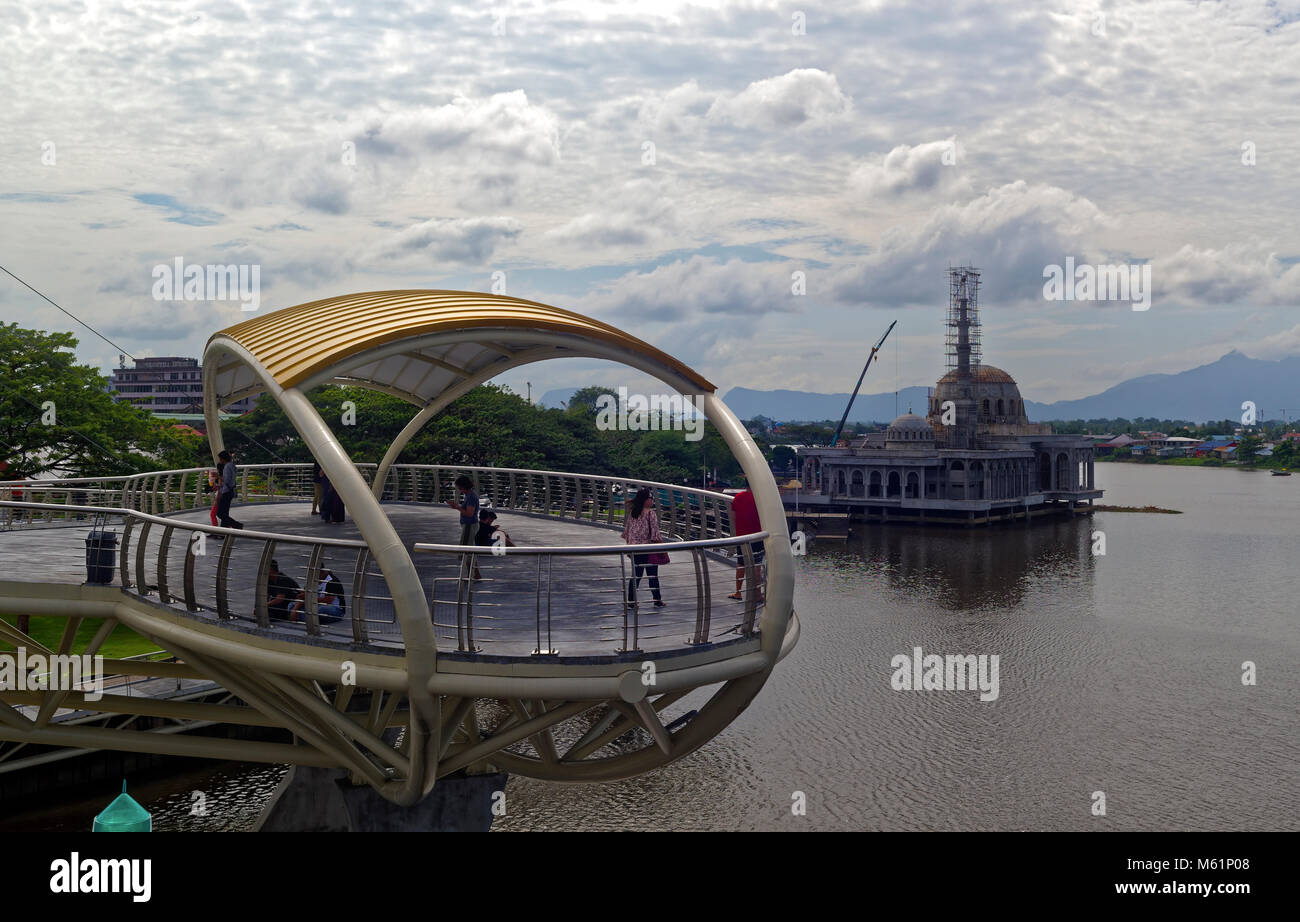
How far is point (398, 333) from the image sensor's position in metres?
12.6

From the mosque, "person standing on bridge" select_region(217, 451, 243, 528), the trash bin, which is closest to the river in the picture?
"person standing on bridge" select_region(217, 451, 243, 528)

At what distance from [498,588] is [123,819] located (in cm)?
697

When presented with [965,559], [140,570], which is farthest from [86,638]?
[965,559]

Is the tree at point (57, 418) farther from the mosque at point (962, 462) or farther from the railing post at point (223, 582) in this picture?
the mosque at point (962, 462)

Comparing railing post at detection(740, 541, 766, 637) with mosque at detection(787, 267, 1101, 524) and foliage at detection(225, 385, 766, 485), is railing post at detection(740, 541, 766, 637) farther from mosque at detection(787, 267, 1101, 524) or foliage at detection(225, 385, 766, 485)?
mosque at detection(787, 267, 1101, 524)

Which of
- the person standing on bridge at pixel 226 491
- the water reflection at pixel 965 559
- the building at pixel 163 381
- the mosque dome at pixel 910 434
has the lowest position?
the water reflection at pixel 965 559

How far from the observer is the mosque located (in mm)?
104562

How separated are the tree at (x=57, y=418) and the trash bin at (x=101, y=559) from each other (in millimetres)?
29683

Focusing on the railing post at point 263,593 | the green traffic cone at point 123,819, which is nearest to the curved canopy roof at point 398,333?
the railing post at point 263,593

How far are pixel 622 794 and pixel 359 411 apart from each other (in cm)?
4490

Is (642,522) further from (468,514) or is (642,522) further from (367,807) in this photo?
(367,807)

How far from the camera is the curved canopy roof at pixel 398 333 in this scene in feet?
41.0

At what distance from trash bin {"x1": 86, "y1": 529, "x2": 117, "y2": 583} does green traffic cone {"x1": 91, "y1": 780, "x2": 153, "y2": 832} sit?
408cm
